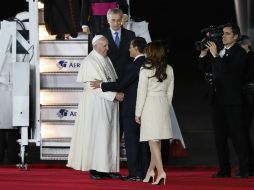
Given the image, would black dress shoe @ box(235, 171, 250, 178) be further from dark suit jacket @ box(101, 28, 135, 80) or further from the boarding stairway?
the boarding stairway

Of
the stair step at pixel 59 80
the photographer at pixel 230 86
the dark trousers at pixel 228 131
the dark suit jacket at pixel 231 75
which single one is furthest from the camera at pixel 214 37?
the stair step at pixel 59 80

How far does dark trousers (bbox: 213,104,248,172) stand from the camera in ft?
35.7

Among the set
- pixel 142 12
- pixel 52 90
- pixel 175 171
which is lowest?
pixel 175 171

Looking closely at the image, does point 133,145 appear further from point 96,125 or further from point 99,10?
point 99,10

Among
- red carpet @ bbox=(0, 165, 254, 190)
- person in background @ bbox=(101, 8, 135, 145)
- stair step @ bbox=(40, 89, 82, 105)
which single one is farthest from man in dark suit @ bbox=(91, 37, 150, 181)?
stair step @ bbox=(40, 89, 82, 105)

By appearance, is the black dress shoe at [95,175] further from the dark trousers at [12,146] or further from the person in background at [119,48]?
the dark trousers at [12,146]

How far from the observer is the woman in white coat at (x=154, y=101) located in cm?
995

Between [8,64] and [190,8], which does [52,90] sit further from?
[190,8]

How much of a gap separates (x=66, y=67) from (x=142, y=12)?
1887 centimetres

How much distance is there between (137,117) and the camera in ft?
33.0

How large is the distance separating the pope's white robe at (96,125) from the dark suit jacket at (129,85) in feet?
0.44

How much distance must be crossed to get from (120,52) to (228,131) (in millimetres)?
1503

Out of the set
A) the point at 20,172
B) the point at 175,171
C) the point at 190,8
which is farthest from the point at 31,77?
the point at 190,8

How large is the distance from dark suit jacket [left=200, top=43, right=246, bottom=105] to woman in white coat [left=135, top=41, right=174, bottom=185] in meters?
1.08
